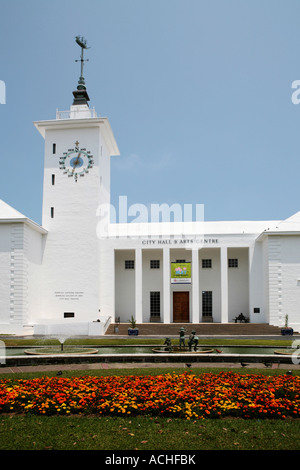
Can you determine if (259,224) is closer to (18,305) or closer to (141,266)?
(141,266)

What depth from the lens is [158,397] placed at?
9336 mm

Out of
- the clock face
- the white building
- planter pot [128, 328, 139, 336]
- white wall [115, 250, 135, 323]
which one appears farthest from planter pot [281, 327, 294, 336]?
the clock face

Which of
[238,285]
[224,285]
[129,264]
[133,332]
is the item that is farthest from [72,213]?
[238,285]

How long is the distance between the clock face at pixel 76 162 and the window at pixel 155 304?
11701 mm

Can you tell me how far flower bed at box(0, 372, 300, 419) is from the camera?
8617mm

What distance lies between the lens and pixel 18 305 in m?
29.0

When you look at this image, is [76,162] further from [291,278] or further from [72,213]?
[291,278]

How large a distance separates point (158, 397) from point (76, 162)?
2791 centimetres

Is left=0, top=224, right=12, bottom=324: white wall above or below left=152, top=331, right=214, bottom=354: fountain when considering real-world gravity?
above

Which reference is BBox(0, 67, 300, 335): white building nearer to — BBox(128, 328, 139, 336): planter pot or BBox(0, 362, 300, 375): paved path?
BBox(128, 328, 139, 336): planter pot

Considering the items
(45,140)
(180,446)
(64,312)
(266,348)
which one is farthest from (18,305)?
(180,446)

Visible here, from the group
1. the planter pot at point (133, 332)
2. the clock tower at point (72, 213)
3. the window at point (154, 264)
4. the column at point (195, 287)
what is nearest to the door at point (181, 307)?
the column at point (195, 287)

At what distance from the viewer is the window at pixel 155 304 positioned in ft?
121

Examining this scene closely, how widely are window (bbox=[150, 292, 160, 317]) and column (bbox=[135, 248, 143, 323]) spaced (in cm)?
286
